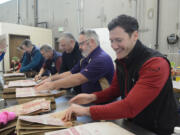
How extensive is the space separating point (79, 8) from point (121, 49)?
5108mm

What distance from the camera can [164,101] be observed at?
926 mm

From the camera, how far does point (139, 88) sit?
843mm

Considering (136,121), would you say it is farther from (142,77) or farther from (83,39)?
(83,39)

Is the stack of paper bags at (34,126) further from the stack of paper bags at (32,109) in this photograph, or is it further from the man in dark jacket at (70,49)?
the man in dark jacket at (70,49)

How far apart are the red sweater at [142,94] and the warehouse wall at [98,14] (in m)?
2.79

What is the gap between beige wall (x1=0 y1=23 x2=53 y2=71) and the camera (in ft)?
18.6

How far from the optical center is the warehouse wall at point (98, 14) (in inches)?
153

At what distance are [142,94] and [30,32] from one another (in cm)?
619

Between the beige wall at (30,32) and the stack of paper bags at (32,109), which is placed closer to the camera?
the stack of paper bags at (32,109)

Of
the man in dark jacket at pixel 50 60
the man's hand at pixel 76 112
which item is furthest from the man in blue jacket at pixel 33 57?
the man's hand at pixel 76 112

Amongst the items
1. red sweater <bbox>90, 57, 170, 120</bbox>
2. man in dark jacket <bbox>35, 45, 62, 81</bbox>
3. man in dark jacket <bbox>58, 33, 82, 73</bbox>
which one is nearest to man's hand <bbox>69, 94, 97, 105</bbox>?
red sweater <bbox>90, 57, 170, 120</bbox>

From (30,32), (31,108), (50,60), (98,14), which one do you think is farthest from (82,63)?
(30,32)

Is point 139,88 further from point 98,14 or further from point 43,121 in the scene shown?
point 98,14

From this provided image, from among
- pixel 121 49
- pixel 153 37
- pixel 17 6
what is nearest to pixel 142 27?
pixel 153 37
